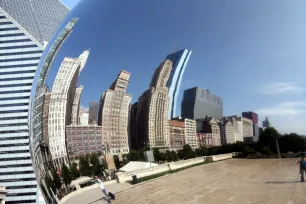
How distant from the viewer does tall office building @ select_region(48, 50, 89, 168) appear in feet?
10.7

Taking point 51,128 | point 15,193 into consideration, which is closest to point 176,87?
point 51,128

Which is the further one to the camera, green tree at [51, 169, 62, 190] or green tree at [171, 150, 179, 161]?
green tree at [51, 169, 62, 190]

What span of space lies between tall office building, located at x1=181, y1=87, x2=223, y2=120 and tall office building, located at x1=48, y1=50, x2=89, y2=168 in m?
1.19

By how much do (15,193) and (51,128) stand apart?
10305 cm

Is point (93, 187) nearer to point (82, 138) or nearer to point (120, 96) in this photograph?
point (82, 138)

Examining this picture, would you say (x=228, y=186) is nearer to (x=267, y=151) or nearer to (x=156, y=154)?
(x=267, y=151)

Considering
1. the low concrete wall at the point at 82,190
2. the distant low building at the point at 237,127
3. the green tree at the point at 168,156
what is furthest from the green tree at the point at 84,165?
the distant low building at the point at 237,127

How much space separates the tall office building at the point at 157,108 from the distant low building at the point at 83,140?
0.48 metres

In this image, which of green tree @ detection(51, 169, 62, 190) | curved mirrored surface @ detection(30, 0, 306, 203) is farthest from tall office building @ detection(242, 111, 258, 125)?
green tree @ detection(51, 169, 62, 190)

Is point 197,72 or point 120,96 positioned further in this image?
point 120,96

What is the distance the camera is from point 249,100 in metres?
2.59

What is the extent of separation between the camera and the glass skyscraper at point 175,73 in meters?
2.80

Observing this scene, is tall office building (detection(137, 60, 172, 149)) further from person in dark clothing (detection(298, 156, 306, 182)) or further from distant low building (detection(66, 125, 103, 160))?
person in dark clothing (detection(298, 156, 306, 182))

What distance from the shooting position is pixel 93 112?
120 inches
